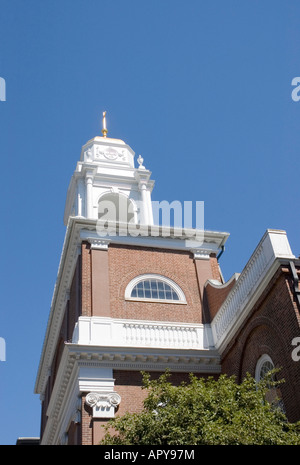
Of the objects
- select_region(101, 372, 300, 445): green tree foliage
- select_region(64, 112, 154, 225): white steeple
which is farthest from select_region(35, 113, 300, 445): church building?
select_region(101, 372, 300, 445): green tree foliage

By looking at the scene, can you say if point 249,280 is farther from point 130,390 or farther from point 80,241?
point 80,241

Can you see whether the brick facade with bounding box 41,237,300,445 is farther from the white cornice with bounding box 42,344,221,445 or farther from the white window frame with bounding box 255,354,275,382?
the white cornice with bounding box 42,344,221,445

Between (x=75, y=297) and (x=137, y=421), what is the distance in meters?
9.43

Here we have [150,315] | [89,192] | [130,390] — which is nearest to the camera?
[130,390]

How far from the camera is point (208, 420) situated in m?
11.6

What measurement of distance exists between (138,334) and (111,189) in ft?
32.0

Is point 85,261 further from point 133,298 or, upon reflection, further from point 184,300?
point 184,300

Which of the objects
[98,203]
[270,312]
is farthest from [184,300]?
[98,203]

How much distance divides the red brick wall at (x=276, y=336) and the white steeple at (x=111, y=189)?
31.6 ft

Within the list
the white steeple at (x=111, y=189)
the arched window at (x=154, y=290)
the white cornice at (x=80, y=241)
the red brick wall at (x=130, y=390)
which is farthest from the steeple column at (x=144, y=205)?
the red brick wall at (x=130, y=390)

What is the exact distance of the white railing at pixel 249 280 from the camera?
1532 centimetres

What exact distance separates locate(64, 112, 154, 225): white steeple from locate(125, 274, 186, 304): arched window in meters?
4.64

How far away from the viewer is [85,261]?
2069cm

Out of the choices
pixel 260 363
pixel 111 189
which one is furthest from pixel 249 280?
pixel 111 189
